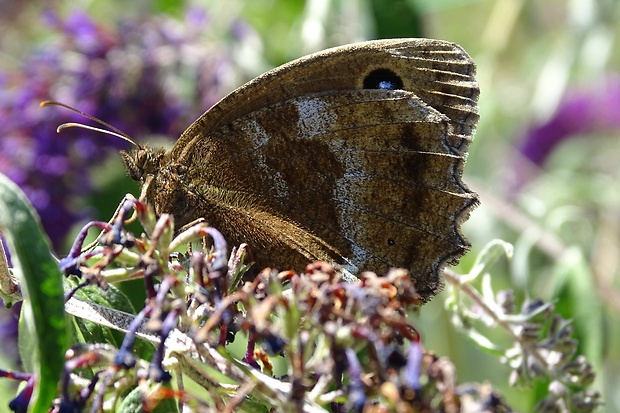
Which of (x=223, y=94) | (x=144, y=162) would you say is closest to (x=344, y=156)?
(x=144, y=162)

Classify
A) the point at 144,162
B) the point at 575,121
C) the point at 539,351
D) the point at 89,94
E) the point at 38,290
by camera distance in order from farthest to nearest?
the point at 575,121, the point at 89,94, the point at 144,162, the point at 539,351, the point at 38,290

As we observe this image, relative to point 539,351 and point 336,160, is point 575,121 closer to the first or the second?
point 336,160

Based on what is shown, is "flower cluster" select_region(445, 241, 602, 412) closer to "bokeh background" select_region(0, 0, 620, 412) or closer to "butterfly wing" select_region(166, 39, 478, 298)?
"butterfly wing" select_region(166, 39, 478, 298)

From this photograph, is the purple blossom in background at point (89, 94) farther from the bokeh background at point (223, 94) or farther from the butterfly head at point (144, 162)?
the butterfly head at point (144, 162)

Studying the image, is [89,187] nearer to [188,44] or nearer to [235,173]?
[188,44]

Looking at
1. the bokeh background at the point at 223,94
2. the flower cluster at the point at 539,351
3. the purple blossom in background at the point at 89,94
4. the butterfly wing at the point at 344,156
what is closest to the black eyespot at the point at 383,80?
the butterfly wing at the point at 344,156

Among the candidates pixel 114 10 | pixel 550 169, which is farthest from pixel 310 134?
pixel 550 169

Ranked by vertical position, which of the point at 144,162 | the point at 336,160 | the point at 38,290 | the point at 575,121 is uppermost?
the point at 575,121

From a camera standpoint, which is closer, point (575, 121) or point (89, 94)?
point (89, 94)

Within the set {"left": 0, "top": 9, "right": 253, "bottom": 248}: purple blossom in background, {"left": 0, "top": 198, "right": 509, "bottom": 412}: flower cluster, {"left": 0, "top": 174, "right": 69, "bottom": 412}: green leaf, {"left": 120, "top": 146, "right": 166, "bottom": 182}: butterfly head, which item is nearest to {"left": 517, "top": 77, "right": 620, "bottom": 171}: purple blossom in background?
{"left": 0, "top": 9, "right": 253, "bottom": 248}: purple blossom in background
